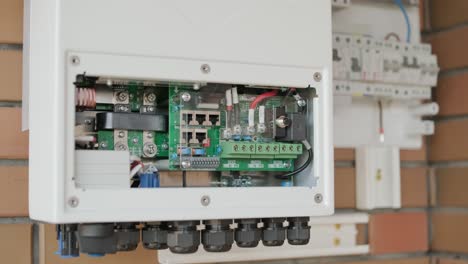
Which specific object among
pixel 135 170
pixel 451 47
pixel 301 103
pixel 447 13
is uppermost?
pixel 447 13

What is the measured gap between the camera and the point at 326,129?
1347 millimetres

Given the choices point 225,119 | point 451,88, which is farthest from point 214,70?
point 451,88

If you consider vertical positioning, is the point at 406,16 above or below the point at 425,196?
above

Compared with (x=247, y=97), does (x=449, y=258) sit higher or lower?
lower

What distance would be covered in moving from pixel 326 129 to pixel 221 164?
0.75ft

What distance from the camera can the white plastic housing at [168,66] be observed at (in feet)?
3.80

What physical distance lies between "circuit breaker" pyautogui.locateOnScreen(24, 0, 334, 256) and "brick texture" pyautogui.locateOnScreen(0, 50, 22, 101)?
12 centimetres

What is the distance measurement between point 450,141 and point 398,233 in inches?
12.7

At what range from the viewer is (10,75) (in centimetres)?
154

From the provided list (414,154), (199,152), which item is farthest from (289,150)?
(414,154)

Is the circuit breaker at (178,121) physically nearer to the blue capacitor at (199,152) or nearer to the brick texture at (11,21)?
the blue capacitor at (199,152)

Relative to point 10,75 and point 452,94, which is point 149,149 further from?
point 452,94

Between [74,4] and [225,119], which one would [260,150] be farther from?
[74,4]

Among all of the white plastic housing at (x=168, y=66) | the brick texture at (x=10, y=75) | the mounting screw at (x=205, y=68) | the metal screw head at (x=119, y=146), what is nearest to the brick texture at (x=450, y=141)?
the white plastic housing at (x=168, y=66)
